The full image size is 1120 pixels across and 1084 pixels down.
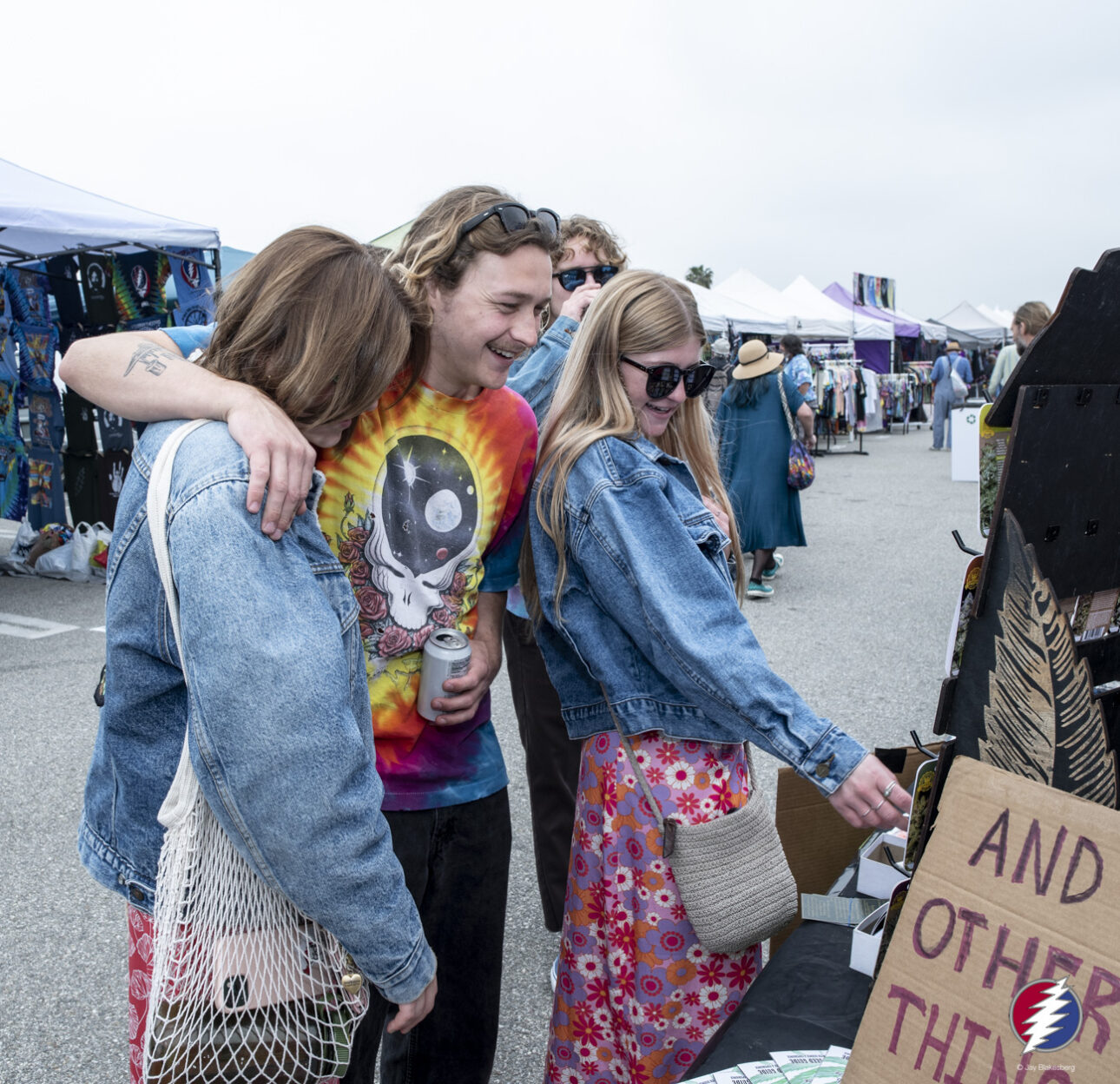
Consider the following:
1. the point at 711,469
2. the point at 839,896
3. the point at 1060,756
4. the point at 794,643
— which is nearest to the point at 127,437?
the point at 794,643

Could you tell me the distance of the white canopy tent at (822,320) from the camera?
1789cm

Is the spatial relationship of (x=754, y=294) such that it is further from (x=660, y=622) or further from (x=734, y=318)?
(x=660, y=622)

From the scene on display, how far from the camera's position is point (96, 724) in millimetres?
4473

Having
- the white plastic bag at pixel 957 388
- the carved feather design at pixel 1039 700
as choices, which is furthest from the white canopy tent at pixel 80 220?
the white plastic bag at pixel 957 388

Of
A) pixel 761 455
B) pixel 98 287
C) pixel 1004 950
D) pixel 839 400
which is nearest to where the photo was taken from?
pixel 1004 950

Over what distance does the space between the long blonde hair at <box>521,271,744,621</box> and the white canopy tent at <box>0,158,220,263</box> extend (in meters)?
5.66

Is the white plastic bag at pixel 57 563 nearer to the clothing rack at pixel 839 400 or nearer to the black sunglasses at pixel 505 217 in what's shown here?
the black sunglasses at pixel 505 217

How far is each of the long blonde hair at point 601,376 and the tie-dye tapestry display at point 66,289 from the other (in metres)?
7.46

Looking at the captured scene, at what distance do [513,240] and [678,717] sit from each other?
0.87 meters

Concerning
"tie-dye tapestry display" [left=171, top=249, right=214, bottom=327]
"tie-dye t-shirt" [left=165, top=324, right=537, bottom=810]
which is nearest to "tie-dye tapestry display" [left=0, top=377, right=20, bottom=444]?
"tie-dye tapestry display" [left=171, top=249, right=214, bottom=327]

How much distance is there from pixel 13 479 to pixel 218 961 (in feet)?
27.6

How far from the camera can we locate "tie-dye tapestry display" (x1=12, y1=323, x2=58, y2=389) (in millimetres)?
7758

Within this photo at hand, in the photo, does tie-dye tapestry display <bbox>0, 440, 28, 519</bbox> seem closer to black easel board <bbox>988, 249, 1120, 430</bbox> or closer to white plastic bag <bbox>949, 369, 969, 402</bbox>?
black easel board <bbox>988, 249, 1120, 430</bbox>

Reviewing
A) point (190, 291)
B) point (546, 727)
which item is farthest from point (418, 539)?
point (190, 291)
